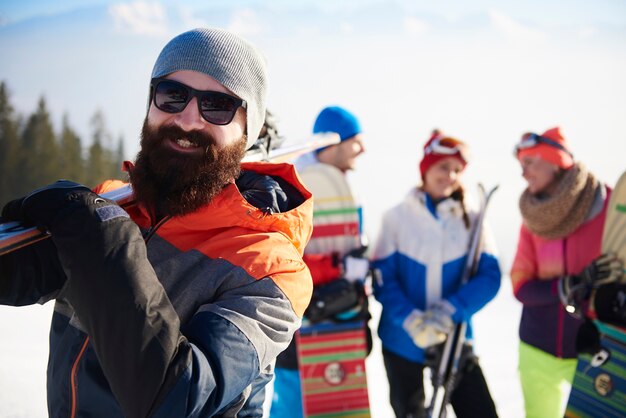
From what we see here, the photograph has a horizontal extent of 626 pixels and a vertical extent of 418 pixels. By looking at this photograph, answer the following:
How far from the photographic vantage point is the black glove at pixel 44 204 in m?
1.19

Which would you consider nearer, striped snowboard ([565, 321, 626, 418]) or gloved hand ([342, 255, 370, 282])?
striped snowboard ([565, 321, 626, 418])

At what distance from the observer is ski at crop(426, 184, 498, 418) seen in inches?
132

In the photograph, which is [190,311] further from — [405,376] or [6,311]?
[6,311]

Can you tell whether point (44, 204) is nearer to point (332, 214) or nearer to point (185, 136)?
point (185, 136)

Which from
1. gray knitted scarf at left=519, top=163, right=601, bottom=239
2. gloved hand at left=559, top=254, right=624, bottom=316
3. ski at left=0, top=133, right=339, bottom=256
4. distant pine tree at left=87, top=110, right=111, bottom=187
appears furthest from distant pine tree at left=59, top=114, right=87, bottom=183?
gloved hand at left=559, top=254, right=624, bottom=316

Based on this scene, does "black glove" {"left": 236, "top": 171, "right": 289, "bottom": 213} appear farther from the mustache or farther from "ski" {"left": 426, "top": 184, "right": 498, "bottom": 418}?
"ski" {"left": 426, "top": 184, "right": 498, "bottom": 418}

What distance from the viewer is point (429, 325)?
3.27 meters

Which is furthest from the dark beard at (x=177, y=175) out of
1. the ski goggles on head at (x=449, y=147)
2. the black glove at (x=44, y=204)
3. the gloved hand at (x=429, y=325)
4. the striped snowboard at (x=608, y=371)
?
the striped snowboard at (x=608, y=371)

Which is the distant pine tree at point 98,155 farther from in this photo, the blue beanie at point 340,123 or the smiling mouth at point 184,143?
the smiling mouth at point 184,143

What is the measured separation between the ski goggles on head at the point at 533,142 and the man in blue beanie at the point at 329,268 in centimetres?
106

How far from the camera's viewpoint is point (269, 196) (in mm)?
1624

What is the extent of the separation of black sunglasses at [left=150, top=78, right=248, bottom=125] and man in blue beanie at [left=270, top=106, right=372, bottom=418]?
214 centimetres

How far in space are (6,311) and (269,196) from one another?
15.3 ft

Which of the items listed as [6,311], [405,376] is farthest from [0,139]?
[405,376]
